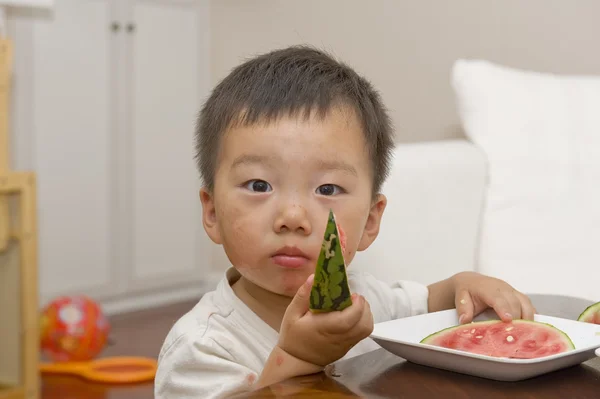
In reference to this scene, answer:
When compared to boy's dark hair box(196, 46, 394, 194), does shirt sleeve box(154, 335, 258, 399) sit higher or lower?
lower

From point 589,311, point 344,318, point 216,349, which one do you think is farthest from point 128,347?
point 344,318

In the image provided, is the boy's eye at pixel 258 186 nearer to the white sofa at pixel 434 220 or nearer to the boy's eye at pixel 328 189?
the boy's eye at pixel 328 189

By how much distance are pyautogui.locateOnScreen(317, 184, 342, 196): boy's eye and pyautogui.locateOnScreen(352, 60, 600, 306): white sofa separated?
706mm

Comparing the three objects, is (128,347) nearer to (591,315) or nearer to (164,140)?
(164,140)

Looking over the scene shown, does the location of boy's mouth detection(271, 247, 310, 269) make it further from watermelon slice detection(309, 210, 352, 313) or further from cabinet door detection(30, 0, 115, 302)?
cabinet door detection(30, 0, 115, 302)

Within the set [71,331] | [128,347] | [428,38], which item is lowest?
[128,347]

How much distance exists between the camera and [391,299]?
1.13m

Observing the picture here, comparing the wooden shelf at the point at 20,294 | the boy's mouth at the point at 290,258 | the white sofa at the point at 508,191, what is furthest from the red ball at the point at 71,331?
the boy's mouth at the point at 290,258

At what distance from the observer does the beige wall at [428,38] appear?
247cm

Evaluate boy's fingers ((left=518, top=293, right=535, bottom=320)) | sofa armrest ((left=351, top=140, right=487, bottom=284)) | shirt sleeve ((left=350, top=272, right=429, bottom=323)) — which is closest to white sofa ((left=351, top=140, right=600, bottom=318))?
sofa armrest ((left=351, top=140, right=487, bottom=284))

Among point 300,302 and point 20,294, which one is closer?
point 300,302

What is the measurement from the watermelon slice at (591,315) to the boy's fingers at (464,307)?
0.11 meters

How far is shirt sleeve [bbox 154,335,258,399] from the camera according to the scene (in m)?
0.80

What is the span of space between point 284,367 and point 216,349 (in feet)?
0.59
